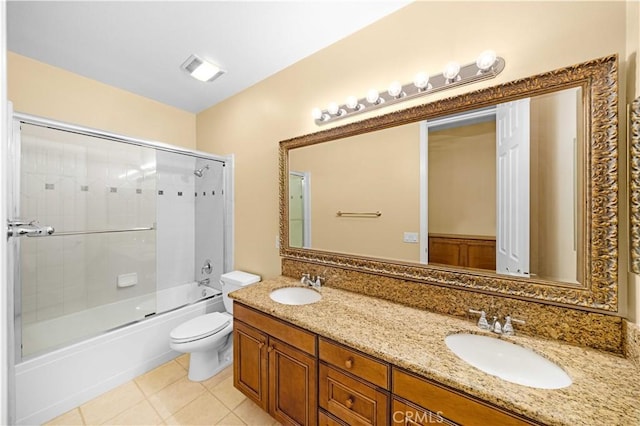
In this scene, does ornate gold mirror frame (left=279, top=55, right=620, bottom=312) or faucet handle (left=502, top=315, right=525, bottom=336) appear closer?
ornate gold mirror frame (left=279, top=55, right=620, bottom=312)

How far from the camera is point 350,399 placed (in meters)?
1.08

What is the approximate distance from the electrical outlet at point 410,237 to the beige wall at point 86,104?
107 inches

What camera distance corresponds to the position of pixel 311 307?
139 cm

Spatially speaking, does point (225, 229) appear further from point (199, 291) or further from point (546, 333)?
point (546, 333)

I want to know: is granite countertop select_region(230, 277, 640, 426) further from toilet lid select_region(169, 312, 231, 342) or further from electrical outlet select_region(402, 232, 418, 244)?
toilet lid select_region(169, 312, 231, 342)

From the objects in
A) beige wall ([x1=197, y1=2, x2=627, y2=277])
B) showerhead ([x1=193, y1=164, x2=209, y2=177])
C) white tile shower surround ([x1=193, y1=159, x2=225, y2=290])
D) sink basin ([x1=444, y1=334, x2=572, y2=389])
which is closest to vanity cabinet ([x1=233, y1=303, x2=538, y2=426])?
sink basin ([x1=444, y1=334, x2=572, y2=389])

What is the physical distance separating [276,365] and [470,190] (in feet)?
4.58

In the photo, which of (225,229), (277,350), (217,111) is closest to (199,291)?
(225,229)

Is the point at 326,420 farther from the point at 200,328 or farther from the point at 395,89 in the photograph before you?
the point at 395,89

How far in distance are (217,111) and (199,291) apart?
6.50 feet

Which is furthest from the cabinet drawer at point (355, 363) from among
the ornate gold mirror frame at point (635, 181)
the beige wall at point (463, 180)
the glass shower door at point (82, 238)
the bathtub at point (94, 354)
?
the glass shower door at point (82, 238)

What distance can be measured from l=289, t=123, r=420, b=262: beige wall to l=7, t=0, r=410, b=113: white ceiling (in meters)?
0.73

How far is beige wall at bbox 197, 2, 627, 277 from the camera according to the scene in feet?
3.43

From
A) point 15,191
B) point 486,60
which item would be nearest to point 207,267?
Answer: point 15,191
